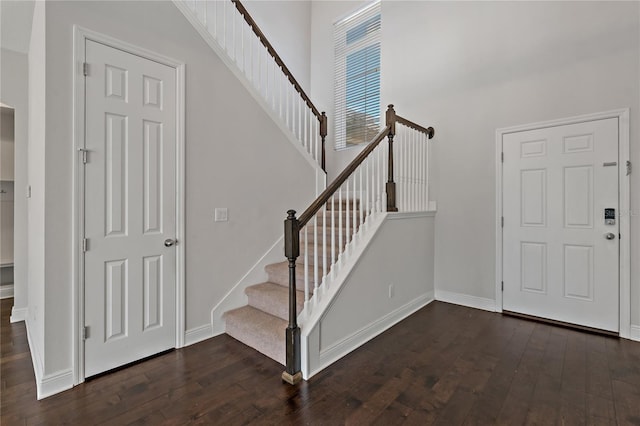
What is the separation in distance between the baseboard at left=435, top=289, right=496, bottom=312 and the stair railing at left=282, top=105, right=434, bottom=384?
117cm

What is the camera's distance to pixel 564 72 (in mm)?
3146

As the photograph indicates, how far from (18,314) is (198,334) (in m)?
2.22

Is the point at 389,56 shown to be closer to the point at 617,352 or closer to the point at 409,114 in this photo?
the point at 409,114

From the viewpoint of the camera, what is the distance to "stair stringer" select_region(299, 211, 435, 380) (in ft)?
7.68

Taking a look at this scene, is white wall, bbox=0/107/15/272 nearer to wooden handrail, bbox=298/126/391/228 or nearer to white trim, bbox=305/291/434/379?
wooden handrail, bbox=298/126/391/228

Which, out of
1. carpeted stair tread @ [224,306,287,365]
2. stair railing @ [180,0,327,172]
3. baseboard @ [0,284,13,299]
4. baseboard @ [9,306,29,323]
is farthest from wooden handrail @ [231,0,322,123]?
baseboard @ [0,284,13,299]

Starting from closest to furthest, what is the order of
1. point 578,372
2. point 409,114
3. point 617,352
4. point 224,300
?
point 578,372, point 617,352, point 224,300, point 409,114

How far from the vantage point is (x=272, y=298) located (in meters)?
2.86

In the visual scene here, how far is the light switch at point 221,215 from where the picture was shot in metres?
2.94

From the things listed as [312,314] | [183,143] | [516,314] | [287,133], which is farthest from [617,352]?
[183,143]

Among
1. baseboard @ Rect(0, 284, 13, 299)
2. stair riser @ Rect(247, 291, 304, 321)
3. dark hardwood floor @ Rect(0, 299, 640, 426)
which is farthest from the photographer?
baseboard @ Rect(0, 284, 13, 299)

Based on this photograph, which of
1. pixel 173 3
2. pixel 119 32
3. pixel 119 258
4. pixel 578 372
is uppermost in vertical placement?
pixel 173 3

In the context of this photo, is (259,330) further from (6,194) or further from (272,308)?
(6,194)

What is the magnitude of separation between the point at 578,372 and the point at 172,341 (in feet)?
10.7
